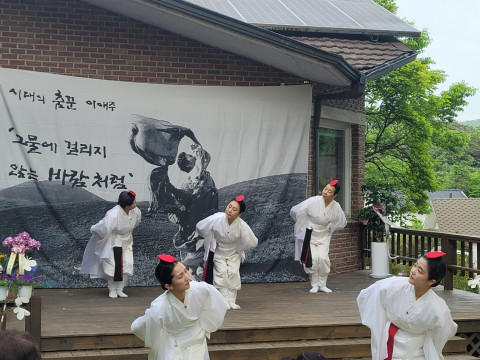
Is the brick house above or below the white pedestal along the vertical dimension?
above

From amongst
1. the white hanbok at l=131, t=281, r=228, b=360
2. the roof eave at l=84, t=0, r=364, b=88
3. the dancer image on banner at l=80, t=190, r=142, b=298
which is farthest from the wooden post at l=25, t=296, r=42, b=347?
the roof eave at l=84, t=0, r=364, b=88

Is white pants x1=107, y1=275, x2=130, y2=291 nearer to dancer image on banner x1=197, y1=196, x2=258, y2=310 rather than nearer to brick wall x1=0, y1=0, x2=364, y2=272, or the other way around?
dancer image on banner x1=197, y1=196, x2=258, y2=310

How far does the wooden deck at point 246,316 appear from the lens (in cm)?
704

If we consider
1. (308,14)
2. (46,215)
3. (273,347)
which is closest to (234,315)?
(273,347)

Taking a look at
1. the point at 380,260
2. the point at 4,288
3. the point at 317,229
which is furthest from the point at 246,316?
the point at 380,260

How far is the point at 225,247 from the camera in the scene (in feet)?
29.3

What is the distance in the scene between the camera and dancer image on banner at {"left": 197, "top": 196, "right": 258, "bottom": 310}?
28.8 ft

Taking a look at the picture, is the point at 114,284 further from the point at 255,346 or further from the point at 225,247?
the point at 255,346

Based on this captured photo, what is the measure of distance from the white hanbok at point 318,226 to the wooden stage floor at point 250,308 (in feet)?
1.01

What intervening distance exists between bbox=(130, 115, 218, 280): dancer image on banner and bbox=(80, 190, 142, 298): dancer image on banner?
0.73 m

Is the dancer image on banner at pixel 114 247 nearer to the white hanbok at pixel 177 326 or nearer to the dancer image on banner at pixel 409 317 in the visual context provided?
the white hanbok at pixel 177 326

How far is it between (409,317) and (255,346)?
2.02 metres

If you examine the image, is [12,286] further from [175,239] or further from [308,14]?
[308,14]

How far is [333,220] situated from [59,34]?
434 cm
